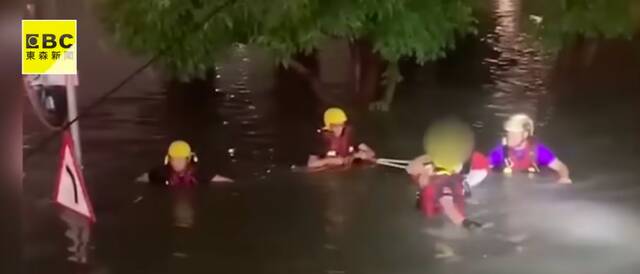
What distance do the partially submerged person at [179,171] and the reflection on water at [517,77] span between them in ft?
0.86

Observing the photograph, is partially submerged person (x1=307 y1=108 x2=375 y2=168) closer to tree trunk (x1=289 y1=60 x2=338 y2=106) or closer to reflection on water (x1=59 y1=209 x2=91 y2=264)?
tree trunk (x1=289 y1=60 x2=338 y2=106)

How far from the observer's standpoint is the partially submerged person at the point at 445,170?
86 cm

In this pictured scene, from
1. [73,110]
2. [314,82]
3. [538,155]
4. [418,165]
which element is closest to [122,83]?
[73,110]

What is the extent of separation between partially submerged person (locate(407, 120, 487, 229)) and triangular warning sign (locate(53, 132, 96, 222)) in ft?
0.93

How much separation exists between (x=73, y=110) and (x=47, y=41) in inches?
2.9

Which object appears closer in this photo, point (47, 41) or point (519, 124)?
point (47, 41)

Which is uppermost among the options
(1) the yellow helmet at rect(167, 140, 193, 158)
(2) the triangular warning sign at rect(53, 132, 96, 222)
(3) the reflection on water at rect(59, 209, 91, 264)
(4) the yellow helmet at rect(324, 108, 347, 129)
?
(4) the yellow helmet at rect(324, 108, 347, 129)

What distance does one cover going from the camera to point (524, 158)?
2.89ft

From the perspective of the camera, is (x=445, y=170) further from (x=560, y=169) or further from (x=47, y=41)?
(x=47, y=41)

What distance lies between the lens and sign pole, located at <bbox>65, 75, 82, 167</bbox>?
0.81m

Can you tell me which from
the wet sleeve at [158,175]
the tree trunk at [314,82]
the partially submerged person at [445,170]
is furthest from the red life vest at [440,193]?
the wet sleeve at [158,175]

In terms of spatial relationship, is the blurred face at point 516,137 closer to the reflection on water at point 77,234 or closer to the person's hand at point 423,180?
the person's hand at point 423,180

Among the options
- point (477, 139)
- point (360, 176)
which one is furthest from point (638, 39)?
point (360, 176)

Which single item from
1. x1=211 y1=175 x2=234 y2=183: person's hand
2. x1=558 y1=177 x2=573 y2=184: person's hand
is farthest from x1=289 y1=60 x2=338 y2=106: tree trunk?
x1=558 y1=177 x2=573 y2=184: person's hand
